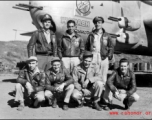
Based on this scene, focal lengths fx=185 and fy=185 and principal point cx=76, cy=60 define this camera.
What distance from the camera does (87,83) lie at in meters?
3.71

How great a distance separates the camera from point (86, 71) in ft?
12.8

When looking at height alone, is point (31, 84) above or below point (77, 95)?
above

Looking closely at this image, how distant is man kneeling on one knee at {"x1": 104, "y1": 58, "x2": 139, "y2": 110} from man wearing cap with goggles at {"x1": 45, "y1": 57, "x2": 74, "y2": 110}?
76 cm

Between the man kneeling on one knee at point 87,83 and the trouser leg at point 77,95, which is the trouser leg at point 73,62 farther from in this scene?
the trouser leg at point 77,95

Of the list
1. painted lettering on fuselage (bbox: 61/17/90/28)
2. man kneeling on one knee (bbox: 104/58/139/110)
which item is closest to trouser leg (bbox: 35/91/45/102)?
man kneeling on one knee (bbox: 104/58/139/110)

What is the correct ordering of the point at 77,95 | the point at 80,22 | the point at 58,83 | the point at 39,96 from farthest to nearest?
the point at 80,22
the point at 58,83
the point at 77,95
the point at 39,96

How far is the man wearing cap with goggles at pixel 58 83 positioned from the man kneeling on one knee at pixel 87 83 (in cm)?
16

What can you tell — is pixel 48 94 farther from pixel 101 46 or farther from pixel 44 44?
pixel 101 46

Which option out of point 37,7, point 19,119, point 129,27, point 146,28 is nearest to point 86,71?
point 19,119

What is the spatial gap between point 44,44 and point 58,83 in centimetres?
108

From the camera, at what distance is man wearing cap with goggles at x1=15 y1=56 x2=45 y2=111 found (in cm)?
351

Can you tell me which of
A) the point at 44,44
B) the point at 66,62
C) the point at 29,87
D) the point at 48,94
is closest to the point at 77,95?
the point at 48,94

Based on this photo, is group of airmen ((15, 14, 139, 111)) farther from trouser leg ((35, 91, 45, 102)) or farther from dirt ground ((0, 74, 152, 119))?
dirt ground ((0, 74, 152, 119))

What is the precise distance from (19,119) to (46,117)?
42cm
